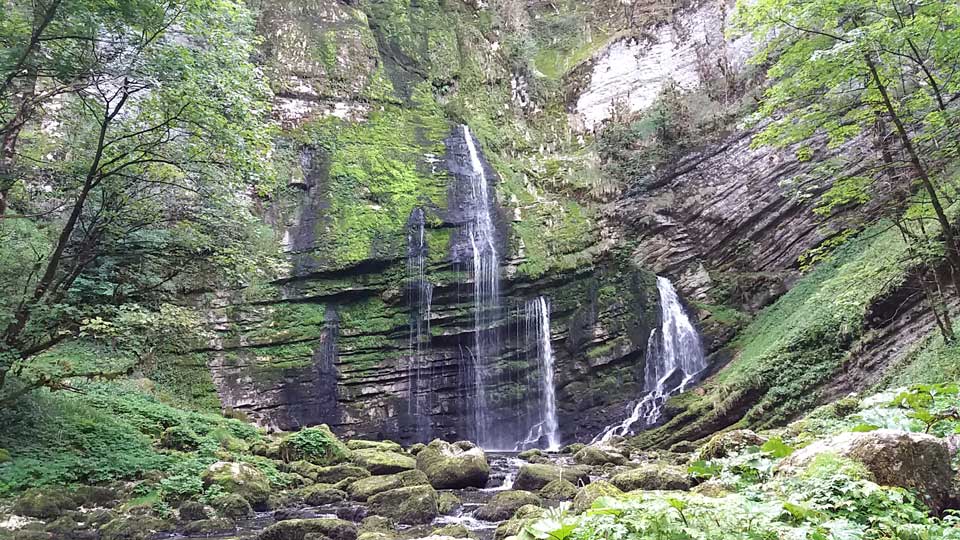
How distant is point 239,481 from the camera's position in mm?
9422

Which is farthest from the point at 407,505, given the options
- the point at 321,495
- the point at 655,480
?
the point at 655,480

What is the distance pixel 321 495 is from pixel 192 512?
1.99 metres

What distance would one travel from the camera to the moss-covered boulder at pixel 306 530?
6941 mm

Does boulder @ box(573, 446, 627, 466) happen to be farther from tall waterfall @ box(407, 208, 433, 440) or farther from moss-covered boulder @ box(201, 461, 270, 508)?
tall waterfall @ box(407, 208, 433, 440)

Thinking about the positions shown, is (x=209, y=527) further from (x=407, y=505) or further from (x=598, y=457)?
(x=598, y=457)

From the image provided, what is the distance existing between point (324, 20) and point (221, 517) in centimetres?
2448

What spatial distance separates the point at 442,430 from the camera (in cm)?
2003

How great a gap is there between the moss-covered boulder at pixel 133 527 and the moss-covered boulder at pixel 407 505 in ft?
9.29

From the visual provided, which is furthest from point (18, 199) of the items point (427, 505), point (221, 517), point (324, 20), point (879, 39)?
point (324, 20)

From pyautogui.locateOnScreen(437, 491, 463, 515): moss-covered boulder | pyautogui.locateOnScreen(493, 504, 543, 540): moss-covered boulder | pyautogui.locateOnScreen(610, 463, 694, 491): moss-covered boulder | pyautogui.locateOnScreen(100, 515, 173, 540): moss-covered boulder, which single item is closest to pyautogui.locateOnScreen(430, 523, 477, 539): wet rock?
pyautogui.locateOnScreen(493, 504, 543, 540): moss-covered boulder

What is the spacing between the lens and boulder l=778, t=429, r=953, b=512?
3.54 meters

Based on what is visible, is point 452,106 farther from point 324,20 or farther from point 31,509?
point 31,509

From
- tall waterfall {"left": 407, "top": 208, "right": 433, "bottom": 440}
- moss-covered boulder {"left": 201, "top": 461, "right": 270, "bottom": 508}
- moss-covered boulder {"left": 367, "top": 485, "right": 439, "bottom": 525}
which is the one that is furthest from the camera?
tall waterfall {"left": 407, "top": 208, "right": 433, "bottom": 440}

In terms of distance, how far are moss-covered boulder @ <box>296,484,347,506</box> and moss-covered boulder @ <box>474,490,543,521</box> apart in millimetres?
2570
